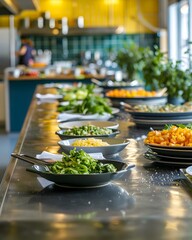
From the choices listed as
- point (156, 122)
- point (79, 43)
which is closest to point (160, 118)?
point (156, 122)

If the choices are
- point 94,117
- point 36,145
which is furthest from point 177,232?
point 94,117

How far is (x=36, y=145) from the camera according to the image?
2.97 metres

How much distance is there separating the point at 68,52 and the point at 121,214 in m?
14.7

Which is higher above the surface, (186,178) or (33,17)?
(33,17)

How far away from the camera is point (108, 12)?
634 inches

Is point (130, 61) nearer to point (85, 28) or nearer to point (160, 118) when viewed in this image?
point (160, 118)

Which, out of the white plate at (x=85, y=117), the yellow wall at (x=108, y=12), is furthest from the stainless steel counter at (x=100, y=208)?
the yellow wall at (x=108, y=12)

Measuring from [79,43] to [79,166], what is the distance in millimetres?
14358

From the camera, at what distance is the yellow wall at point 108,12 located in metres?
16.0

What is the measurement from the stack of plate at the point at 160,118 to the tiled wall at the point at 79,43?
12499 mm

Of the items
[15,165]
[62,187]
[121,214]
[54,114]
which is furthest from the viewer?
[54,114]

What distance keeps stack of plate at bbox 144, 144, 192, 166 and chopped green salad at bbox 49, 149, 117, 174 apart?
0.38m

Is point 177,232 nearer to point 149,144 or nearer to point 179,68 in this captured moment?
point 149,144

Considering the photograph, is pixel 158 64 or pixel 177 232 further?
pixel 158 64
